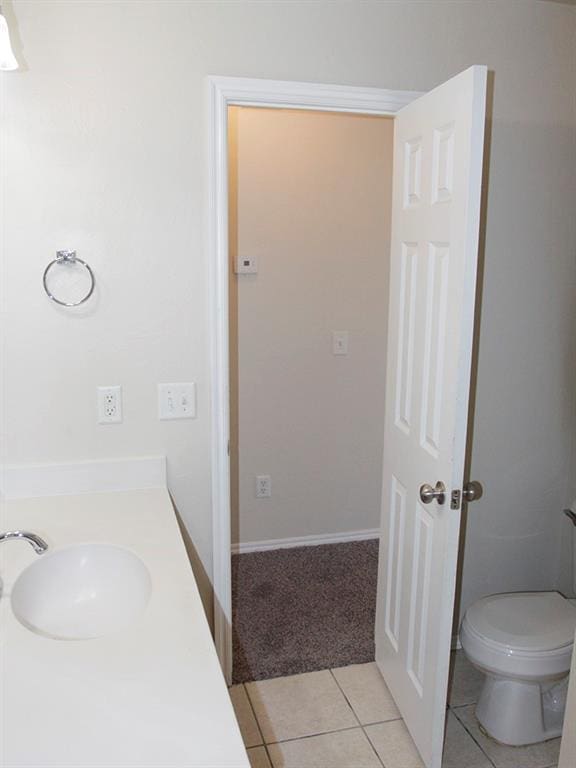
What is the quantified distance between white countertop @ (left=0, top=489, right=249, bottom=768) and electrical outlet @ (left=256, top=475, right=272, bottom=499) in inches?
71.9

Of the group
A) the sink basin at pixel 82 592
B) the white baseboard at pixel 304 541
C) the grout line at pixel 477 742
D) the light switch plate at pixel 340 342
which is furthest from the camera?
the white baseboard at pixel 304 541

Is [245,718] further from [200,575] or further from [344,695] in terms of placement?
[200,575]

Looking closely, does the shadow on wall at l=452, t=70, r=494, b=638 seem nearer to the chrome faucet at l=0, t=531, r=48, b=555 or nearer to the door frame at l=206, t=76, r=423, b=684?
the door frame at l=206, t=76, r=423, b=684

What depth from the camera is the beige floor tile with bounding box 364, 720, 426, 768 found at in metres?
2.12

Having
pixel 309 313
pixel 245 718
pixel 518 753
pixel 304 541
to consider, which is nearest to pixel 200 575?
pixel 245 718

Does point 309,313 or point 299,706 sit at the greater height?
point 309,313

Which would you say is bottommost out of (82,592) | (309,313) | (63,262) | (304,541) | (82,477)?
(304,541)

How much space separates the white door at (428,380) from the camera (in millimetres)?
1725

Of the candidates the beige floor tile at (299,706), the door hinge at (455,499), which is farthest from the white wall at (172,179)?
the door hinge at (455,499)

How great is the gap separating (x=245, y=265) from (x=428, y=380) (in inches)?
58.9

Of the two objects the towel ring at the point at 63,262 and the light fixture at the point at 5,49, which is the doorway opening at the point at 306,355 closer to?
the towel ring at the point at 63,262

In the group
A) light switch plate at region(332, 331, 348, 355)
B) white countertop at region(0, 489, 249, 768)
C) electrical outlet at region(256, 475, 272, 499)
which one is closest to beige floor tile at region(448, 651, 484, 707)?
electrical outlet at region(256, 475, 272, 499)

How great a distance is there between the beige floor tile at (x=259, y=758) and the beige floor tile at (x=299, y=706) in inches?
1.9

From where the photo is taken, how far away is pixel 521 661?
2.12 m
